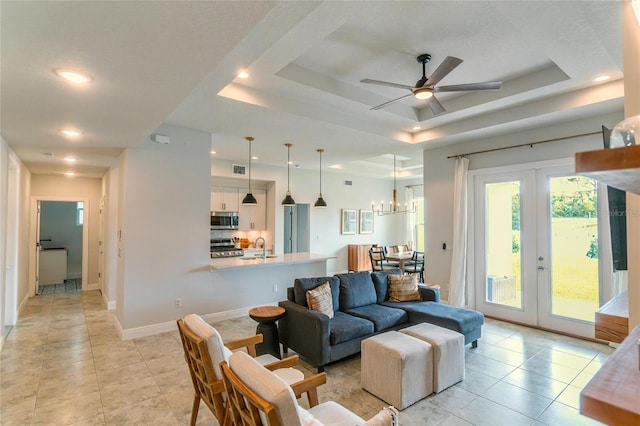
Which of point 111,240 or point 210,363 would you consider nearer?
point 210,363

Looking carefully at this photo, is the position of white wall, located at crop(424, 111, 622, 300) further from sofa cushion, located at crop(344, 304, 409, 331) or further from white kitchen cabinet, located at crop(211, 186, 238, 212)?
white kitchen cabinet, located at crop(211, 186, 238, 212)

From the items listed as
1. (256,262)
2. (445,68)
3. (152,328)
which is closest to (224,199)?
(256,262)

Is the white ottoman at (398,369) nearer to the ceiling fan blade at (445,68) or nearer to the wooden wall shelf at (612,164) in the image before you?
the ceiling fan blade at (445,68)

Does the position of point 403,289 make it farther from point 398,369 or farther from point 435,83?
point 435,83

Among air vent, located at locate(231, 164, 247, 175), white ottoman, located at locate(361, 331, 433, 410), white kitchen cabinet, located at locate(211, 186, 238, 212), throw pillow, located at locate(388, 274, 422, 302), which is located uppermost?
air vent, located at locate(231, 164, 247, 175)

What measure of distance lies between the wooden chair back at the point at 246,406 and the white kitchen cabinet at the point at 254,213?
6.60 metres

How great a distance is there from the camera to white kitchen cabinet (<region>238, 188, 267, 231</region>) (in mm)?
8148

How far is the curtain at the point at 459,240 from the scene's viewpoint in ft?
→ 17.7

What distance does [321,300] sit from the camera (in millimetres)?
3732

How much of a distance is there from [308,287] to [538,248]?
135 inches

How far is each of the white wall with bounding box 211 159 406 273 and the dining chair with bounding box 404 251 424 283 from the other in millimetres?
2197

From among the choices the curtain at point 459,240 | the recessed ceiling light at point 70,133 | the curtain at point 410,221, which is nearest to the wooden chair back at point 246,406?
the recessed ceiling light at point 70,133

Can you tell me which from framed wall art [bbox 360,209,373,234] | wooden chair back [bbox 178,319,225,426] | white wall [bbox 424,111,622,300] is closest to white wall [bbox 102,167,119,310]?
wooden chair back [bbox 178,319,225,426]

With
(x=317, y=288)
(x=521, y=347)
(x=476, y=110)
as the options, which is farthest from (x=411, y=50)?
(x=521, y=347)
